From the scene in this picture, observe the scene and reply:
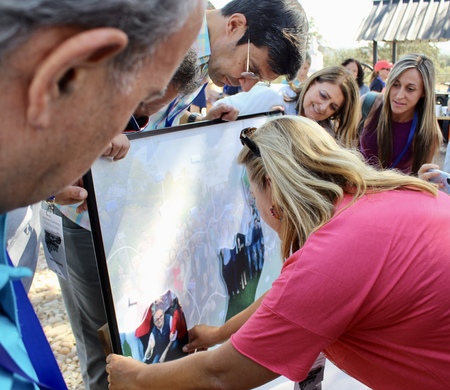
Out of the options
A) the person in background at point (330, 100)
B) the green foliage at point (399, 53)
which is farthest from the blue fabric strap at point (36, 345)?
the green foliage at point (399, 53)

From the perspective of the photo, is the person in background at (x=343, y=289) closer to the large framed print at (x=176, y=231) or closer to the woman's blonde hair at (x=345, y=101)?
the large framed print at (x=176, y=231)

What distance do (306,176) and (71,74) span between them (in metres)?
0.91

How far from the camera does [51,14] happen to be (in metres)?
0.35

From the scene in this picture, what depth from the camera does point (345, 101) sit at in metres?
2.75

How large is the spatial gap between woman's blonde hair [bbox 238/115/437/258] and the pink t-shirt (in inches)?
3.0

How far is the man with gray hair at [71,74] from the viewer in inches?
14.0

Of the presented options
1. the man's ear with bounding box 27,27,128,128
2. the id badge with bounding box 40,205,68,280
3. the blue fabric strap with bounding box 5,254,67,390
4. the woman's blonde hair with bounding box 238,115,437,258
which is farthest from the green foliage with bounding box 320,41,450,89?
the man's ear with bounding box 27,27,128,128

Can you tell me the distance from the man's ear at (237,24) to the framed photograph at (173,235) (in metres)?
0.32

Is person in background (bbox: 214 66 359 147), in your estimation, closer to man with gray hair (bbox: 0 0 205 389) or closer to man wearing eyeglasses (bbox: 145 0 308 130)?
man wearing eyeglasses (bbox: 145 0 308 130)

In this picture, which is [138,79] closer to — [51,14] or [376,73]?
[51,14]

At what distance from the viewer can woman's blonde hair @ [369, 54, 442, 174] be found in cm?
292

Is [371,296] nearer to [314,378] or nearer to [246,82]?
[314,378]

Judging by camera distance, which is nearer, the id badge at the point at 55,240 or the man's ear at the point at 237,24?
the id badge at the point at 55,240

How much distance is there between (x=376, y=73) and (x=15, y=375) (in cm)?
695
